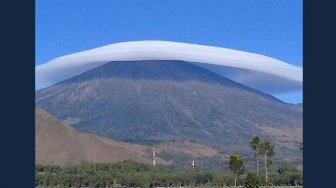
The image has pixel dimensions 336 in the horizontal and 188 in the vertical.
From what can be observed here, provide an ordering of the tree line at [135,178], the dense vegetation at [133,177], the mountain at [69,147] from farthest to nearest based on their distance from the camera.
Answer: the mountain at [69,147] < the dense vegetation at [133,177] < the tree line at [135,178]

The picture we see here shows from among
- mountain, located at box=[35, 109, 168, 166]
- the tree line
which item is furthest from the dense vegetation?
mountain, located at box=[35, 109, 168, 166]

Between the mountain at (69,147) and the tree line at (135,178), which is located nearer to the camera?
the tree line at (135,178)

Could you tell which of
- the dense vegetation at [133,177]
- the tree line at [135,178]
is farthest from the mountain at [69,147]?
the tree line at [135,178]

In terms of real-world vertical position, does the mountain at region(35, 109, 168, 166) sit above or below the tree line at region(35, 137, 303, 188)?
above

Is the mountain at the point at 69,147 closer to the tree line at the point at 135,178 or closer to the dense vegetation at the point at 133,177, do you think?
the dense vegetation at the point at 133,177

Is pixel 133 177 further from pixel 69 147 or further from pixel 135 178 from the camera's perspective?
pixel 69 147

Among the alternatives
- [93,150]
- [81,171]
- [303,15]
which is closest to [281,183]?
[81,171]

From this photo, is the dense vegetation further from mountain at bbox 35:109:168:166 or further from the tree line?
mountain at bbox 35:109:168:166

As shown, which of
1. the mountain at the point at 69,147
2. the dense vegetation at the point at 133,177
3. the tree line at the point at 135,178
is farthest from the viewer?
the mountain at the point at 69,147
